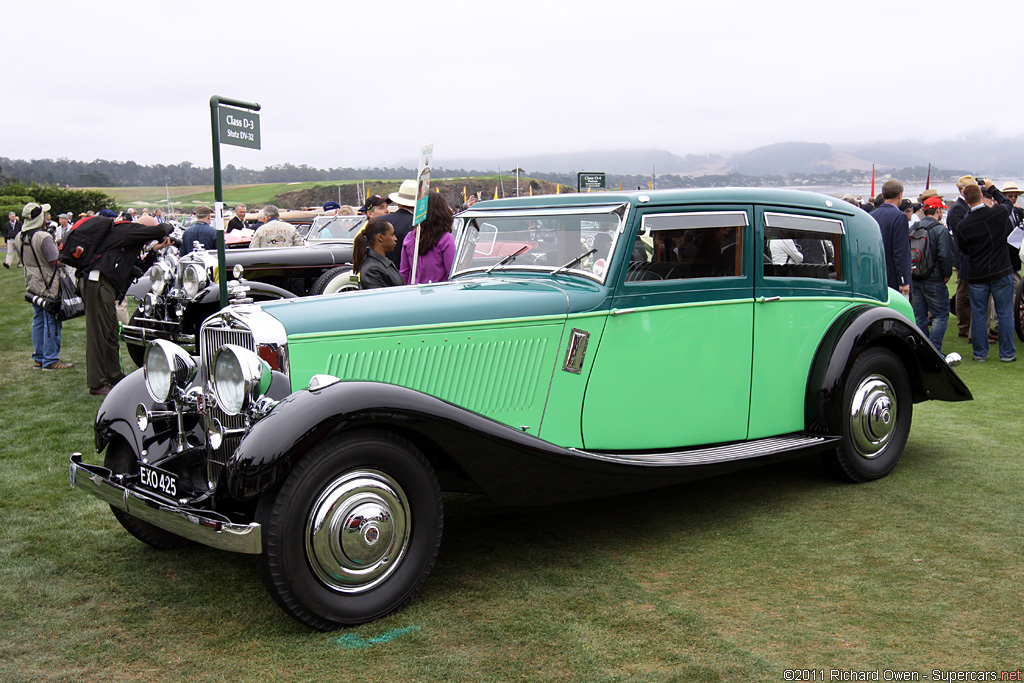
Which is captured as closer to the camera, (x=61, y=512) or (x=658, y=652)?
(x=658, y=652)

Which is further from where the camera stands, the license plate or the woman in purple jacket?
the woman in purple jacket

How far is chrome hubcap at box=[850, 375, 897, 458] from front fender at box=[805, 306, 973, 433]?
229 mm

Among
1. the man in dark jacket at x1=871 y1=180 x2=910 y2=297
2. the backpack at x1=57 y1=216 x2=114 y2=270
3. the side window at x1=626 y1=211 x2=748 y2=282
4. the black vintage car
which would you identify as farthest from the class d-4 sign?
the man in dark jacket at x1=871 y1=180 x2=910 y2=297

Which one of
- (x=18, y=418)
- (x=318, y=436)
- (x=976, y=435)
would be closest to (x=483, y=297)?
(x=318, y=436)

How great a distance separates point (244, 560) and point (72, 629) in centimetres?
89

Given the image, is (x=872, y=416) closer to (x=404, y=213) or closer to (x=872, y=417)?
(x=872, y=417)

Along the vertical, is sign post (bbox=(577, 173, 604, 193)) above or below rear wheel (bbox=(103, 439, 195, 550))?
above

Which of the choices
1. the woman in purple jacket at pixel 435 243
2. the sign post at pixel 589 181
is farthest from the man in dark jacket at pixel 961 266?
the woman in purple jacket at pixel 435 243

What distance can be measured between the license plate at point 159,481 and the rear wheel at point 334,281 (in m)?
7.19

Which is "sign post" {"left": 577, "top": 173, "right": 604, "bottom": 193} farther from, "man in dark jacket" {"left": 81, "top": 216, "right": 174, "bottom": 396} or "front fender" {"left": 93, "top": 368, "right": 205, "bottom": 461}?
"front fender" {"left": 93, "top": 368, "right": 205, "bottom": 461}

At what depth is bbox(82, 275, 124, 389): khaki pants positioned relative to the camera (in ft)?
26.2

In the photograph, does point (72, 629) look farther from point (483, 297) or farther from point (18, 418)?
point (18, 418)

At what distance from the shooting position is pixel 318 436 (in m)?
3.09

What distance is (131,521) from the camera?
4.13 meters
